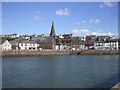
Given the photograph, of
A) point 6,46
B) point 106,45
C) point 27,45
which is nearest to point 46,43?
point 27,45

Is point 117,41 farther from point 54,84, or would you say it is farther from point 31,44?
point 54,84

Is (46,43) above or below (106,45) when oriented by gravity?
above

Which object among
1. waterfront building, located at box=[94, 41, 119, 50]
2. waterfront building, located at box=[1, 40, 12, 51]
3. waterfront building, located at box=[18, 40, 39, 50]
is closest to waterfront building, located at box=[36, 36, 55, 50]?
waterfront building, located at box=[18, 40, 39, 50]

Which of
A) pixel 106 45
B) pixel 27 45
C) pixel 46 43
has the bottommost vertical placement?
pixel 106 45

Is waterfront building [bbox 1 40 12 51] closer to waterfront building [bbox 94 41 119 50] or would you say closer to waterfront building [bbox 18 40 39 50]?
waterfront building [bbox 18 40 39 50]

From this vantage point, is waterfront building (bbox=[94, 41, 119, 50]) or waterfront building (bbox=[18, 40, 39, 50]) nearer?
waterfront building (bbox=[18, 40, 39, 50])

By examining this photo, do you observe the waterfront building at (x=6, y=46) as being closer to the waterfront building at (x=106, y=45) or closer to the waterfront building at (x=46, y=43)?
the waterfront building at (x=46, y=43)

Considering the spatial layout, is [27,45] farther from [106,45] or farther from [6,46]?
[106,45]

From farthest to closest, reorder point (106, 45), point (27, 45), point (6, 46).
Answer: point (106, 45) < point (27, 45) < point (6, 46)

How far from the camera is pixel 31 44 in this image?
38688mm

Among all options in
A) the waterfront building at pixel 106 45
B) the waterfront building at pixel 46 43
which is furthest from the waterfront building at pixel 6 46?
the waterfront building at pixel 106 45

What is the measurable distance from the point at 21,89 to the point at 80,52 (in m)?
29.2

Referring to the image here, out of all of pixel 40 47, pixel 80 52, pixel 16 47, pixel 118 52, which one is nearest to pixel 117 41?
pixel 118 52

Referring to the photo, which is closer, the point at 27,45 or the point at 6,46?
the point at 6,46
